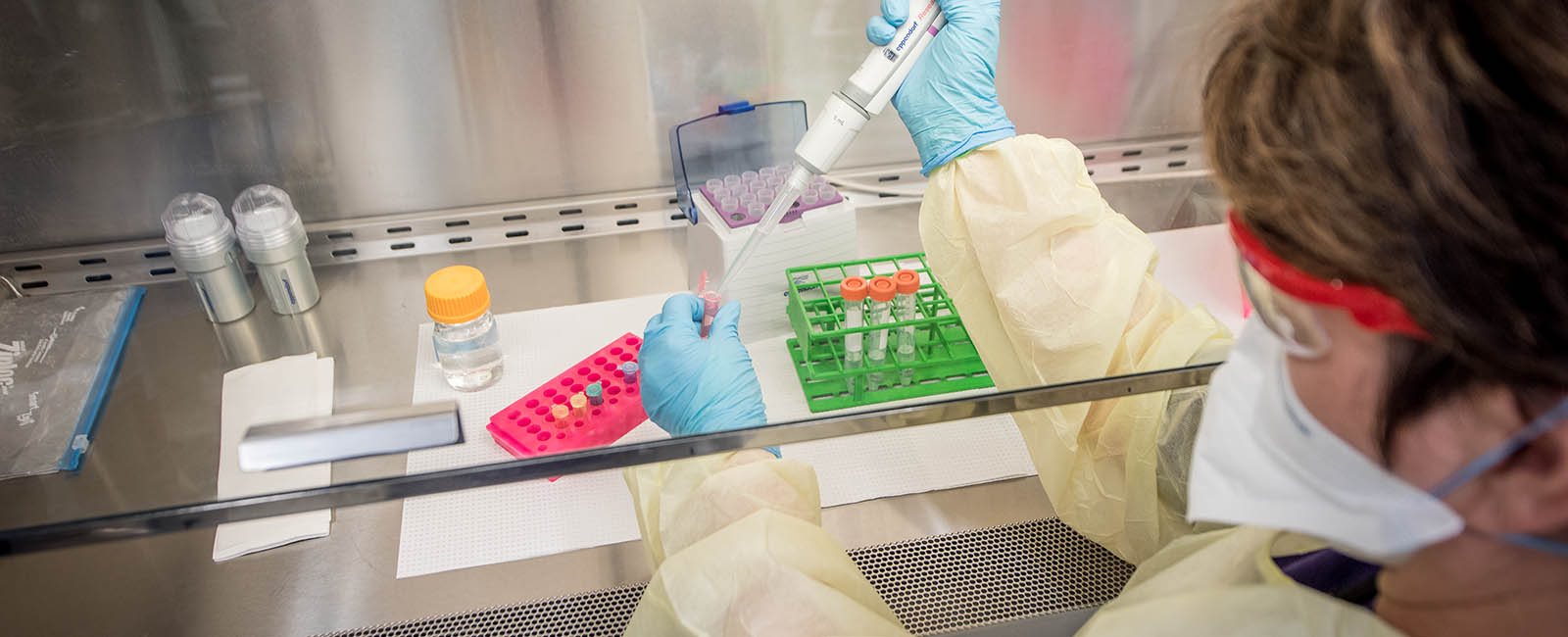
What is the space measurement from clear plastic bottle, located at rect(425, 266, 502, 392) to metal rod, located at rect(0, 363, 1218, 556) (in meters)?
0.69

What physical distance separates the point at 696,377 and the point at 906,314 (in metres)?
0.40

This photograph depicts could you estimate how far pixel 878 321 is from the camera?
128cm

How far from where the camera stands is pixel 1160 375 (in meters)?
0.72

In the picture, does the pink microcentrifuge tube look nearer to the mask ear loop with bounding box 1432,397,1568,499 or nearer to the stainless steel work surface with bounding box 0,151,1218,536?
the stainless steel work surface with bounding box 0,151,1218,536

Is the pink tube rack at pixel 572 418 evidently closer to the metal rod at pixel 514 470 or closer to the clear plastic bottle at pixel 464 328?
the clear plastic bottle at pixel 464 328

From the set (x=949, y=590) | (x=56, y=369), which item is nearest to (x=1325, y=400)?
(x=949, y=590)

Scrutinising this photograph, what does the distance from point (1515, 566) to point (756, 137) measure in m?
1.25

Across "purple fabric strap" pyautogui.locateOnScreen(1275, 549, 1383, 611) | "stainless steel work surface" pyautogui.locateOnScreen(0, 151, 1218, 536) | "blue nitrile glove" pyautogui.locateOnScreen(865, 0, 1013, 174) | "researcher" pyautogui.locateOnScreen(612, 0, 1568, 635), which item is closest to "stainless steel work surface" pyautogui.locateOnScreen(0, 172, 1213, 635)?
"stainless steel work surface" pyautogui.locateOnScreen(0, 151, 1218, 536)

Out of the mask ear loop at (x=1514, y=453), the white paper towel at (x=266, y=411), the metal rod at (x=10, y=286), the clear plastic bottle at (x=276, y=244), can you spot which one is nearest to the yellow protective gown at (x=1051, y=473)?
→ the mask ear loop at (x=1514, y=453)

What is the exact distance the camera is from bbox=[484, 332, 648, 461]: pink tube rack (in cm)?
120

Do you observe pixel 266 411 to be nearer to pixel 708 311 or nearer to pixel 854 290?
pixel 708 311

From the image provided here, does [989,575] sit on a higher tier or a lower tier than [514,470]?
lower

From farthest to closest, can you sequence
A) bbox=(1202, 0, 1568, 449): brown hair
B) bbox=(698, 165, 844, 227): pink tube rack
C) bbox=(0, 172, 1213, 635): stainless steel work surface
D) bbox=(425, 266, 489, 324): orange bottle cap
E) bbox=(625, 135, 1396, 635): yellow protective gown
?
bbox=(698, 165, 844, 227): pink tube rack < bbox=(425, 266, 489, 324): orange bottle cap < bbox=(0, 172, 1213, 635): stainless steel work surface < bbox=(625, 135, 1396, 635): yellow protective gown < bbox=(1202, 0, 1568, 449): brown hair

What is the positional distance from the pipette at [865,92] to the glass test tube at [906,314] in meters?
0.20
